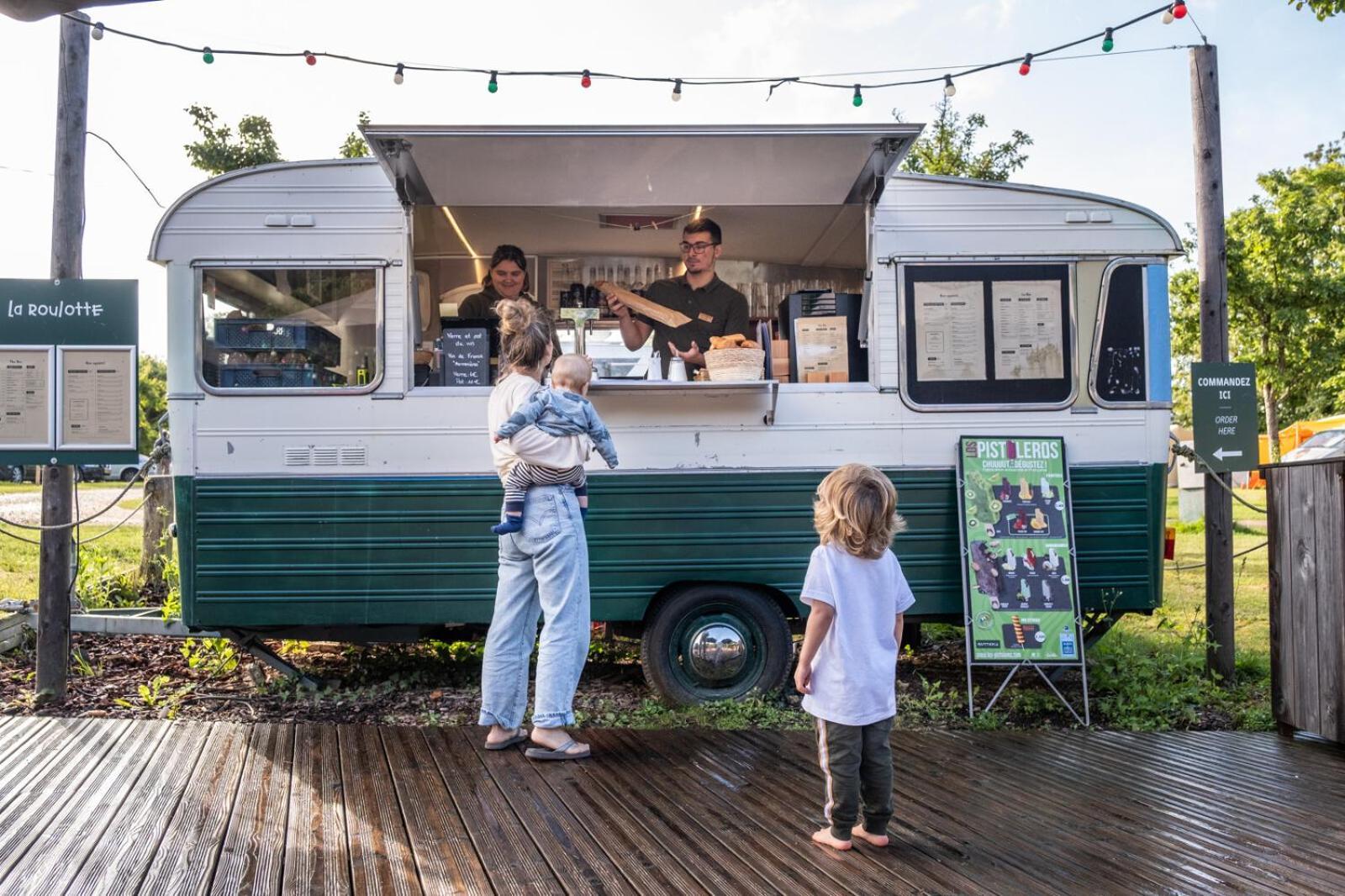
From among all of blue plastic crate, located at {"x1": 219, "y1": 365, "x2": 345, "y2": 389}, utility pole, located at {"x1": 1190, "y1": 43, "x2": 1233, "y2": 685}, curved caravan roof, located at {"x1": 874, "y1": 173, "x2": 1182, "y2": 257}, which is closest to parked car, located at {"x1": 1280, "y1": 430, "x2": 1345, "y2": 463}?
utility pole, located at {"x1": 1190, "y1": 43, "x2": 1233, "y2": 685}

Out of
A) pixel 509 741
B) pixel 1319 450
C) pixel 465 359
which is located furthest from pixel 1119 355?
pixel 1319 450

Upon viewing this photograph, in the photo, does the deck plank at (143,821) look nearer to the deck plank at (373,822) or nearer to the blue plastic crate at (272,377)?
the deck plank at (373,822)

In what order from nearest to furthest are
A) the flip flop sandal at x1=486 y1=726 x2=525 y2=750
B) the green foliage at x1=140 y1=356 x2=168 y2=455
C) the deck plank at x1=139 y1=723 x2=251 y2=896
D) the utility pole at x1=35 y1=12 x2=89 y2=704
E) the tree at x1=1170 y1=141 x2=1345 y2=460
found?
the deck plank at x1=139 y1=723 x2=251 y2=896 → the flip flop sandal at x1=486 y1=726 x2=525 y2=750 → the utility pole at x1=35 y1=12 x2=89 y2=704 → the tree at x1=1170 y1=141 x2=1345 y2=460 → the green foliage at x1=140 y1=356 x2=168 y2=455

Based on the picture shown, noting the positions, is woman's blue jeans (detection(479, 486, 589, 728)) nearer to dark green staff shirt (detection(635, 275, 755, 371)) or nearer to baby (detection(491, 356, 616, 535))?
baby (detection(491, 356, 616, 535))

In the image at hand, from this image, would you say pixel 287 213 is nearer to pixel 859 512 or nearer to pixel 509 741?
pixel 509 741

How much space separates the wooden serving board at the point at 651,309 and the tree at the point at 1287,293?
17803mm

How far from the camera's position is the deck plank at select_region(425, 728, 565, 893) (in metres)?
3.31

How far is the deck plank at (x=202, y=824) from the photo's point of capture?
10.8 feet

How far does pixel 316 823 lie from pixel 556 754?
1.11m

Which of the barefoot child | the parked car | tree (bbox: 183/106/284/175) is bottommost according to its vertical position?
the barefoot child

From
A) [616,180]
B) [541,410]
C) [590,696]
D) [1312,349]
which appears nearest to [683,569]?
[590,696]

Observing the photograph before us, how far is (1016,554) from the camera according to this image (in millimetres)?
5734

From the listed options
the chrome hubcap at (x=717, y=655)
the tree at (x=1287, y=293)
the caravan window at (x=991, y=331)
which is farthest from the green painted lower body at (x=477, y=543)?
the tree at (x=1287, y=293)

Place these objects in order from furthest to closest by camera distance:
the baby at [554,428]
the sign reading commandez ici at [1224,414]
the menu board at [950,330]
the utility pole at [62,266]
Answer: the sign reading commandez ici at [1224,414]
the utility pole at [62,266]
the menu board at [950,330]
the baby at [554,428]
